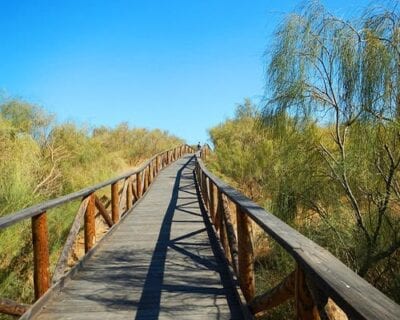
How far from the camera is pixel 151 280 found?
15.2ft

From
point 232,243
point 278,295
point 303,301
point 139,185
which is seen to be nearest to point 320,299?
point 303,301

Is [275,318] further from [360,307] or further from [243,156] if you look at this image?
[243,156]

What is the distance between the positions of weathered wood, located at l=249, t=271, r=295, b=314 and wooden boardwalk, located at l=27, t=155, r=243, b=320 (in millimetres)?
481

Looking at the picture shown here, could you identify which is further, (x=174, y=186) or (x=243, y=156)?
(x=243, y=156)

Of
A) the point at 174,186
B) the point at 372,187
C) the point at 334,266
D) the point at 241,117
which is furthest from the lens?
the point at 241,117

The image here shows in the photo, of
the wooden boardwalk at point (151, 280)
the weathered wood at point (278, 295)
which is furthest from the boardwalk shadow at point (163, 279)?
the weathered wood at point (278, 295)

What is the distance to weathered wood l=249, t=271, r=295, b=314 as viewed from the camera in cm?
242

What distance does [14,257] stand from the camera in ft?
23.1

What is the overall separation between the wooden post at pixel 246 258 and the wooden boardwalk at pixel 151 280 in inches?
6.7

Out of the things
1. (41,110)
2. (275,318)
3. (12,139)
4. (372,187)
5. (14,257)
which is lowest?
(275,318)

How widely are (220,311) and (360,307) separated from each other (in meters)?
2.42

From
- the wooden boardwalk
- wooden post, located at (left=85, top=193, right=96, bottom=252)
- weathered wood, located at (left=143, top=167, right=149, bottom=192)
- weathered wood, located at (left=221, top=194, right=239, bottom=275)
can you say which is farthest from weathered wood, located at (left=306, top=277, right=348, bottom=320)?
weathered wood, located at (left=143, top=167, right=149, bottom=192)

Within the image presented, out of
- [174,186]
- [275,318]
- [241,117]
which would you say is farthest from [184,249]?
[241,117]

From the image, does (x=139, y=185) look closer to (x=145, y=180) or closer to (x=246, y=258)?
(x=145, y=180)
